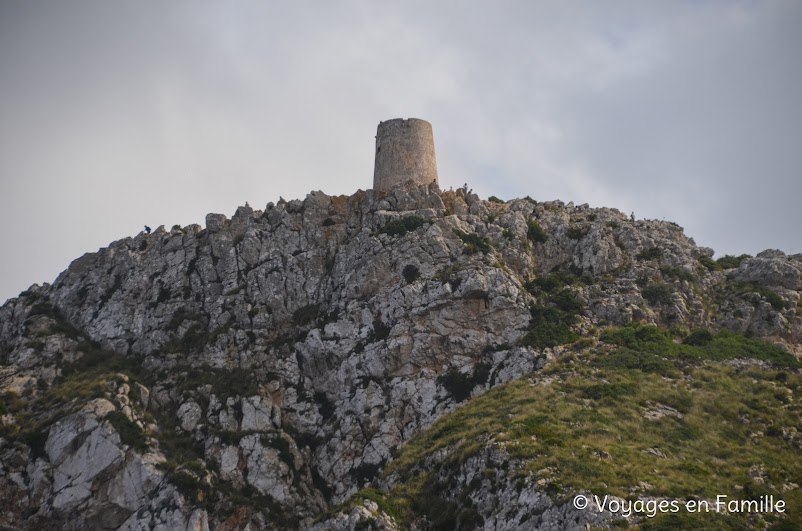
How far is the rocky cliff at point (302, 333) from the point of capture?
46.6m

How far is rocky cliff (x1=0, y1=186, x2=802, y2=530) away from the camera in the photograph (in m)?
46.6

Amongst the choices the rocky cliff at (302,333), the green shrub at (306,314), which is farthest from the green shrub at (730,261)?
the green shrub at (306,314)

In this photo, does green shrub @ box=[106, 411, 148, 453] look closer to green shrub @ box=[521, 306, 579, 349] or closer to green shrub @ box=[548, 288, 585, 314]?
green shrub @ box=[521, 306, 579, 349]

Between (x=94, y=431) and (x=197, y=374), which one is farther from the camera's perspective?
(x=197, y=374)

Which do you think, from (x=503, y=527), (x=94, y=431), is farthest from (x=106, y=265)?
(x=503, y=527)

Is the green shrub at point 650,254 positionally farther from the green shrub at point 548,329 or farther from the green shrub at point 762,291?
the green shrub at point 548,329

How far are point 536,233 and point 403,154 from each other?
524 inches

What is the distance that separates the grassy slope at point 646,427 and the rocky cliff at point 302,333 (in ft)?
8.38

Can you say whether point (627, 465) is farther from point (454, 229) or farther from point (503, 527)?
point (454, 229)

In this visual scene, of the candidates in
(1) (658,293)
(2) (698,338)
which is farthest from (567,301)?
(2) (698,338)

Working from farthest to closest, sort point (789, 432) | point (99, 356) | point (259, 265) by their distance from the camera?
point (259, 265), point (99, 356), point (789, 432)

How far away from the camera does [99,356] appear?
56000 mm

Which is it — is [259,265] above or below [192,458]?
above

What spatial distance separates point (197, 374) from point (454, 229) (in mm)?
20148
